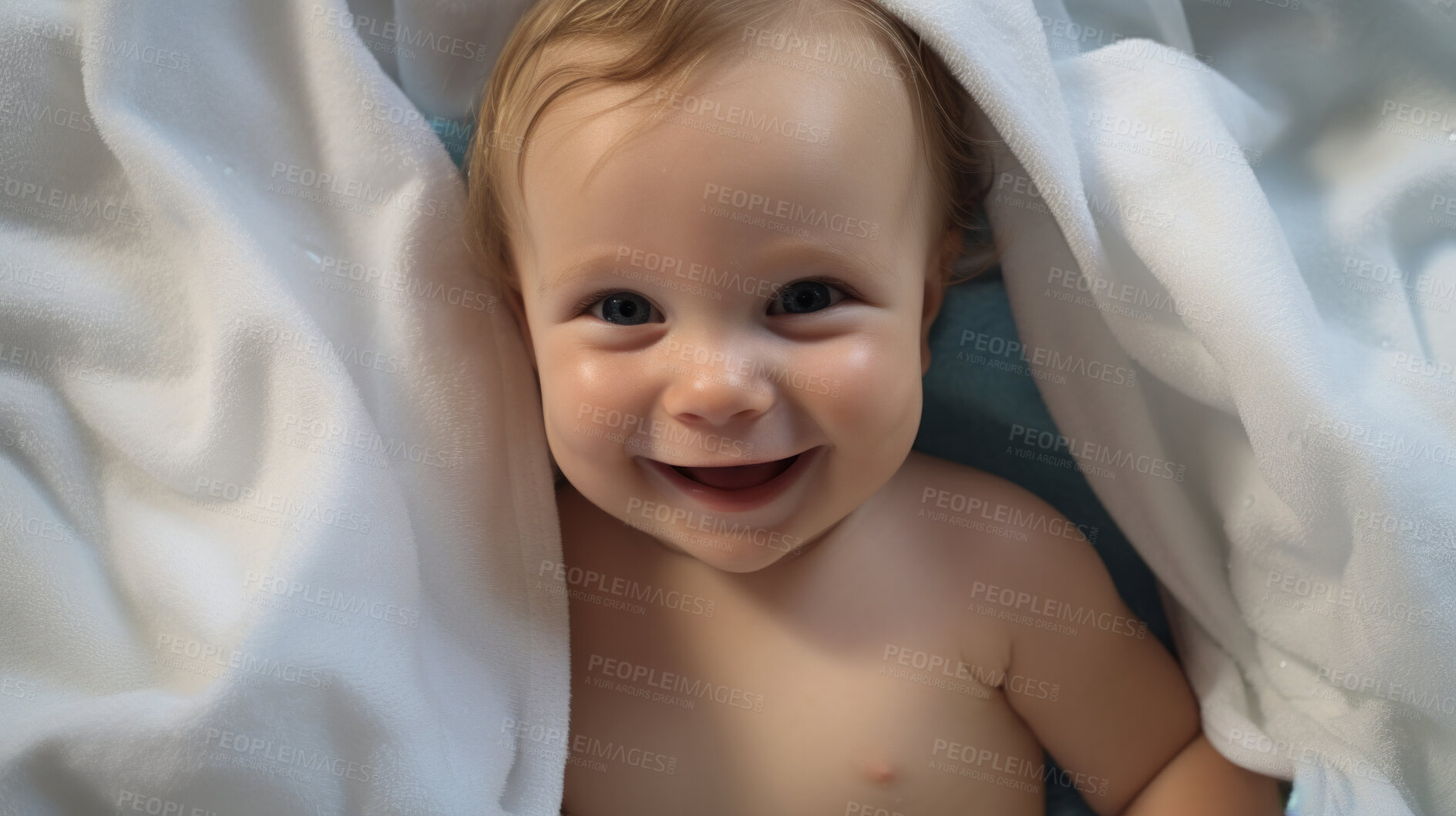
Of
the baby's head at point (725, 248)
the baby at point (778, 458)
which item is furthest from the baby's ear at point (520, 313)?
the baby's head at point (725, 248)

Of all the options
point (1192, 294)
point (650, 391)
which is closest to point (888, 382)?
point (650, 391)

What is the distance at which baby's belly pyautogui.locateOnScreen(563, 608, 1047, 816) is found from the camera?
1.15 m

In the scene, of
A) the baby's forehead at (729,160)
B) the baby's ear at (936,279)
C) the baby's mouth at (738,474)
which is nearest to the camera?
the baby's forehead at (729,160)

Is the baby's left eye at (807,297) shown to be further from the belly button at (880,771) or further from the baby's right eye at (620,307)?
the belly button at (880,771)

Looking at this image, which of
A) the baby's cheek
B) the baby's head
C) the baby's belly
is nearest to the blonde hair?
Answer: the baby's head

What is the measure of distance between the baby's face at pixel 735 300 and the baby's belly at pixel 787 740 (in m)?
0.18

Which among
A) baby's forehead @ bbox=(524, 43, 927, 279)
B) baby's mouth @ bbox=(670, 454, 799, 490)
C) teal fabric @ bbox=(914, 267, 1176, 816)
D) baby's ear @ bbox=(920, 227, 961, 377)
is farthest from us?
teal fabric @ bbox=(914, 267, 1176, 816)

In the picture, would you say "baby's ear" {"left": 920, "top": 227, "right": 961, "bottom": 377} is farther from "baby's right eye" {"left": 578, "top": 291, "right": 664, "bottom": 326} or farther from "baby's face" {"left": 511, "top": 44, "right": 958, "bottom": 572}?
"baby's right eye" {"left": 578, "top": 291, "right": 664, "bottom": 326}

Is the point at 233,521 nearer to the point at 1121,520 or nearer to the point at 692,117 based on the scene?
the point at 692,117

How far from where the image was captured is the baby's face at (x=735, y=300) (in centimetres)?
94

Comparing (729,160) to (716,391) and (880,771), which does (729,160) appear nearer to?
(716,391)

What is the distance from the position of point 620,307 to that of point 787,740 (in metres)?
0.50

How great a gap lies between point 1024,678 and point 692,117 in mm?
713

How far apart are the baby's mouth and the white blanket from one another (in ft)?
0.72
